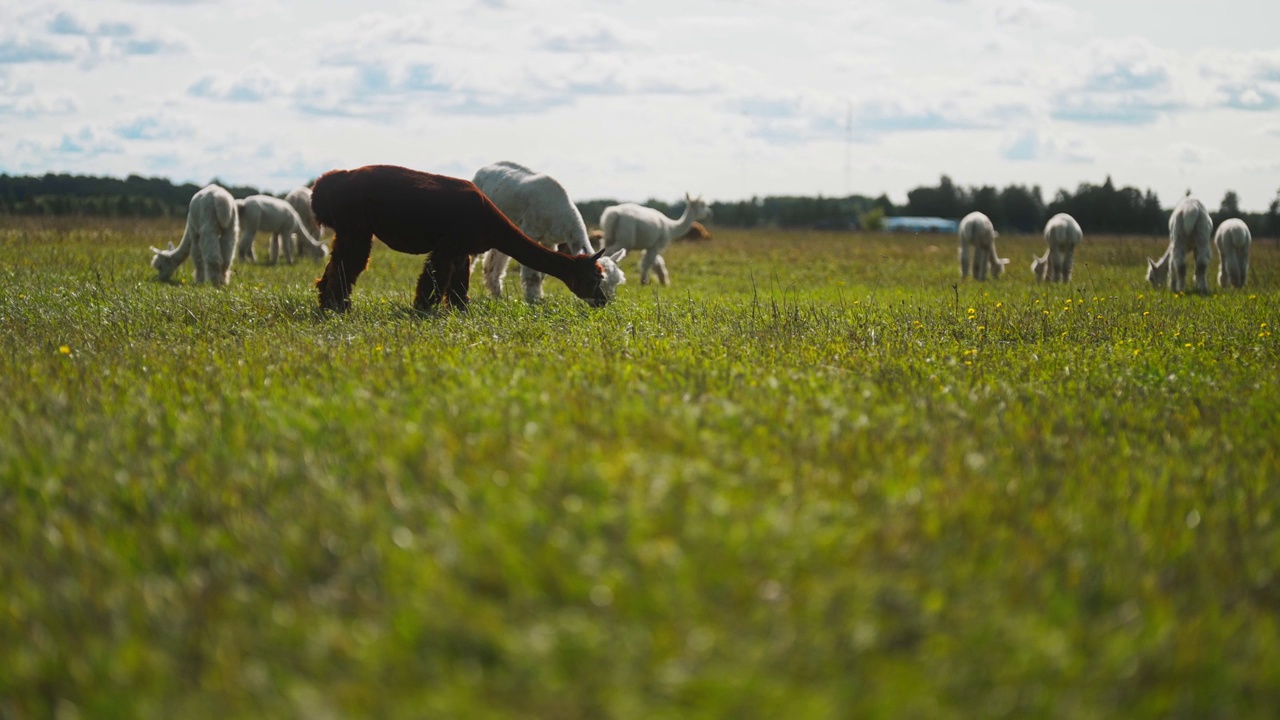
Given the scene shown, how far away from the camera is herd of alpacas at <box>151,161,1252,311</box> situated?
10.7m

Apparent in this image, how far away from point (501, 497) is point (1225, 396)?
5.24 metres

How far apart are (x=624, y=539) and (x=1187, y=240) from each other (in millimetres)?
18157

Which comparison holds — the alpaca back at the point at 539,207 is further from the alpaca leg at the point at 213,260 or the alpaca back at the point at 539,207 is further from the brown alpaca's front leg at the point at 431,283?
the alpaca leg at the point at 213,260

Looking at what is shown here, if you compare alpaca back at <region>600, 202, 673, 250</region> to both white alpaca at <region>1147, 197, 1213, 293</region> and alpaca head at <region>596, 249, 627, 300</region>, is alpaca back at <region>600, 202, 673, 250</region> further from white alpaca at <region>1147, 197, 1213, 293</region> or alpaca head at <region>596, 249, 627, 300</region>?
white alpaca at <region>1147, 197, 1213, 293</region>

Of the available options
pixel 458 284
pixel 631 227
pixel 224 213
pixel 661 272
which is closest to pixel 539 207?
pixel 458 284

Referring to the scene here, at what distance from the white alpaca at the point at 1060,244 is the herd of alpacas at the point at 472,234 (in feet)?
7.62

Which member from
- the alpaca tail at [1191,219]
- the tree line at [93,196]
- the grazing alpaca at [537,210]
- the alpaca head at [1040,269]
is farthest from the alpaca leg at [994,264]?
the tree line at [93,196]

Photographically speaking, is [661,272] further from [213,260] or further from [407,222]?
[407,222]

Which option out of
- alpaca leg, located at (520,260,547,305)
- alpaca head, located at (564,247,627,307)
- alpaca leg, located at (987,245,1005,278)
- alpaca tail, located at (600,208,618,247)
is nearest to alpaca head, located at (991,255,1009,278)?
alpaca leg, located at (987,245,1005,278)

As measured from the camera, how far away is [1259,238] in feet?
172

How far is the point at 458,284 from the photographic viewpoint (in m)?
11.3

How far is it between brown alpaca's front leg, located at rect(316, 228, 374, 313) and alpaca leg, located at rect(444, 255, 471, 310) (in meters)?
0.87

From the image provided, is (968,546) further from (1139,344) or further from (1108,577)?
(1139,344)

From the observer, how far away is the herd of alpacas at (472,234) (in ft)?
35.1
